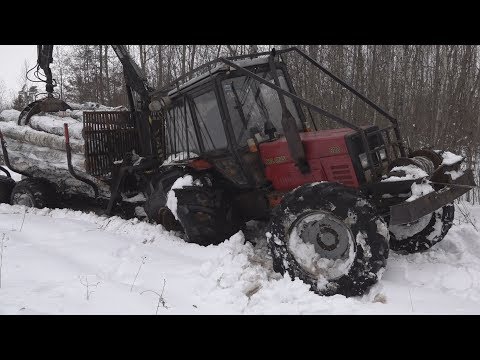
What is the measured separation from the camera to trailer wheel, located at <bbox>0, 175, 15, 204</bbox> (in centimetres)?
870

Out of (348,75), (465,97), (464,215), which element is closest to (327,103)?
(348,75)

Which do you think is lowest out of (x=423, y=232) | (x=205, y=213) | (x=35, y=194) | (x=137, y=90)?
(x=423, y=232)

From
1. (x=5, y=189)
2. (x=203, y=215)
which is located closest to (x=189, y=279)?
A: (x=203, y=215)

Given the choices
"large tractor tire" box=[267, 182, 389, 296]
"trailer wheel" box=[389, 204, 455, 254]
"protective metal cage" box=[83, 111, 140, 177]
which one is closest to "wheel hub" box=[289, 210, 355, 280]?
"large tractor tire" box=[267, 182, 389, 296]

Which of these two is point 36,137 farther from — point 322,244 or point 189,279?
point 322,244

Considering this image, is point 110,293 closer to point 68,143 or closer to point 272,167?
point 272,167

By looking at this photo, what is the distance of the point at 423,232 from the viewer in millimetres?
5062

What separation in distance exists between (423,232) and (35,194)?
6643mm

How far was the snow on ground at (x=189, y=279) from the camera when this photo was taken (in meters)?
3.57

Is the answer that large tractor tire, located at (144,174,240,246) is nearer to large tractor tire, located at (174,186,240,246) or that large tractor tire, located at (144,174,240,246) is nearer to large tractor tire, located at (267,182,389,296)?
large tractor tire, located at (174,186,240,246)

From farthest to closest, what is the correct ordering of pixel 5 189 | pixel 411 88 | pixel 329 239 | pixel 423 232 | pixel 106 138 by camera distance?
pixel 411 88
pixel 5 189
pixel 106 138
pixel 423 232
pixel 329 239

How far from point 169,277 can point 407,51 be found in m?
9.42

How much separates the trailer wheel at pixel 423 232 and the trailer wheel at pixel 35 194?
6.16 meters

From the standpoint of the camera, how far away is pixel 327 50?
12266 mm
